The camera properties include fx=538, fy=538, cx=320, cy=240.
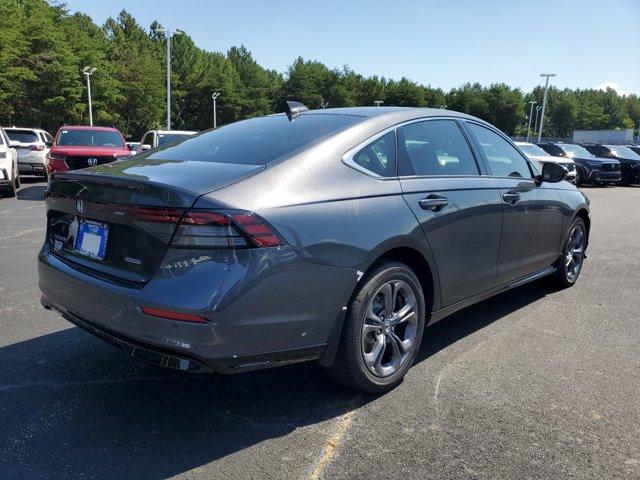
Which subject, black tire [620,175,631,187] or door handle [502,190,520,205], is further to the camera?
black tire [620,175,631,187]

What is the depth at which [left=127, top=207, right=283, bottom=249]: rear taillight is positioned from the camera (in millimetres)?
2393

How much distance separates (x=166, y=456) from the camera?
2.51 m

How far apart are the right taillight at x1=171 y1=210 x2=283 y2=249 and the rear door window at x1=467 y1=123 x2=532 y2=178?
2311 millimetres

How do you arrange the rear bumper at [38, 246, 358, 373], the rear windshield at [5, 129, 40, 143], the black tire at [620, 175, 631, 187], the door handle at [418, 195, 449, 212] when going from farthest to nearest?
the black tire at [620, 175, 631, 187]
the rear windshield at [5, 129, 40, 143]
the door handle at [418, 195, 449, 212]
the rear bumper at [38, 246, 358, 373]

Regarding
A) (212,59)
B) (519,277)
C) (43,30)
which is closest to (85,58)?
(43,30)

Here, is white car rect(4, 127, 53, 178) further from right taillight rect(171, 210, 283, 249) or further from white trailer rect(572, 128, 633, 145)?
white trailer rect(572, 128, 633, 145)

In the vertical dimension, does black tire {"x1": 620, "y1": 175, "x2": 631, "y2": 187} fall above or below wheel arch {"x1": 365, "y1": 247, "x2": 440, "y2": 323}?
below

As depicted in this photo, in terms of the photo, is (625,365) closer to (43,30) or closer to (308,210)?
(308,210)

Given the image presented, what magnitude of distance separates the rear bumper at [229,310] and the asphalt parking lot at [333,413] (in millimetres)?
449


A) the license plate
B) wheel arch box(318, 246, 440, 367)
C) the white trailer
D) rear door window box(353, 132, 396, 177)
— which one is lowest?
wheel arch box(318, 246, 440, 367)

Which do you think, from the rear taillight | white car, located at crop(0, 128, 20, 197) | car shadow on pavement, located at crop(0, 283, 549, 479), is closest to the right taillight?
the rear taillight

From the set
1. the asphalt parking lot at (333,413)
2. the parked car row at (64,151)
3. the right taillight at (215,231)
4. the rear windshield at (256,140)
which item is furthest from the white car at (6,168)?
the right taillight at (215,231)

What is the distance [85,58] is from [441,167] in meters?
56.2

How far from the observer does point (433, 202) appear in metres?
3.31
